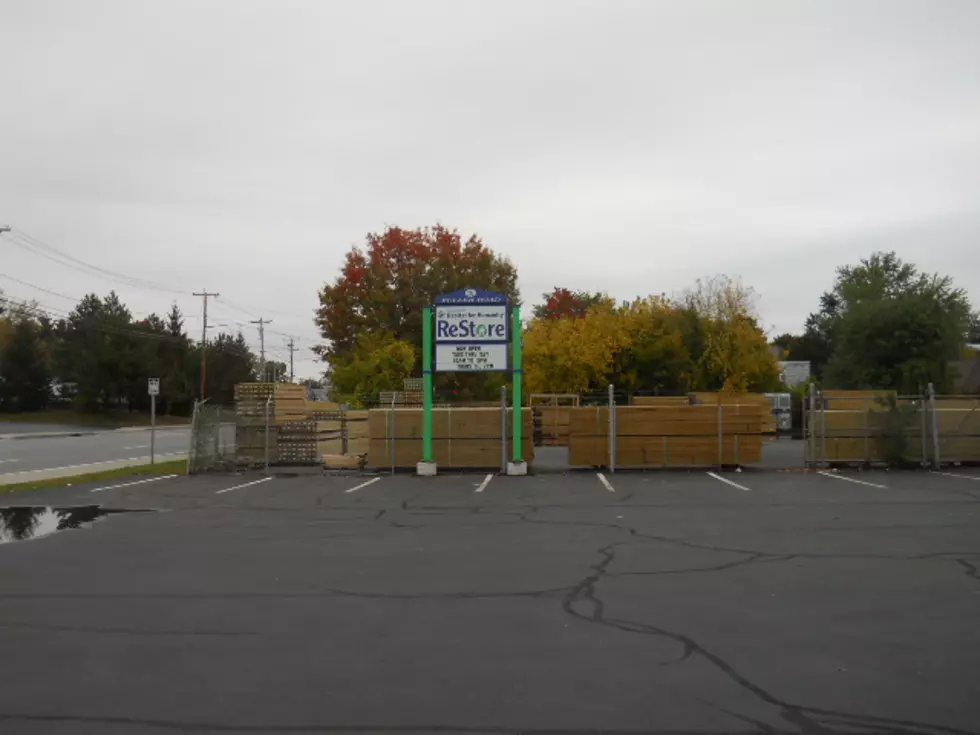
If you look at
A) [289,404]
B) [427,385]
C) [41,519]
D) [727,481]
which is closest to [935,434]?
[727,481]

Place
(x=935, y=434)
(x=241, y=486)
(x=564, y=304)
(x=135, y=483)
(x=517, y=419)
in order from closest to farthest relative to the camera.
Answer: (x=241, y=486) → (x=135, y=483) → (x=517, y=419) → (x=935, y=434) → (x=564, y=304)

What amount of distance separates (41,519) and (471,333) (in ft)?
36.3

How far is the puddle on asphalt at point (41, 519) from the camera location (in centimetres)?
1324

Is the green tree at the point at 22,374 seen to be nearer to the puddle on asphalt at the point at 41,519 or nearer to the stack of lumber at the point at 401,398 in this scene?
the stack of lumber at the point at 401,398

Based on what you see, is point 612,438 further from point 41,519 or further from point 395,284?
point 395,284

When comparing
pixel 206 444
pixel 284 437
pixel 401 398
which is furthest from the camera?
pixel 401 398

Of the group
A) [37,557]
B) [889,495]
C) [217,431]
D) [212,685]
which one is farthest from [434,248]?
[212,685]

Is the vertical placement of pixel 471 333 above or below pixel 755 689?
above

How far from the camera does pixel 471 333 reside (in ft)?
75.4

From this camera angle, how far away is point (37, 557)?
11.0 m

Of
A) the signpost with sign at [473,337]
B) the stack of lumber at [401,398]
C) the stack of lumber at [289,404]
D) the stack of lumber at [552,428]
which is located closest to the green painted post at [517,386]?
the signpost with sign at [473,337]

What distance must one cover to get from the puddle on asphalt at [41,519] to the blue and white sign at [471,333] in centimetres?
924

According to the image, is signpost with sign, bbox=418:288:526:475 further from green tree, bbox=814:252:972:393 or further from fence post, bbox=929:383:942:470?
green tree, bbox=814:252:972:393

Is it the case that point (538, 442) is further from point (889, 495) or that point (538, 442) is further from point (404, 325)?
point (889, 495)
